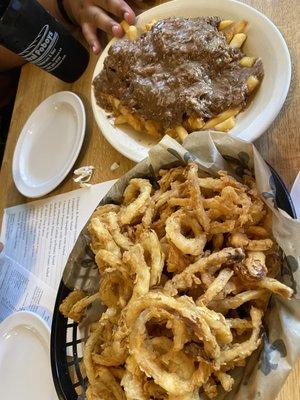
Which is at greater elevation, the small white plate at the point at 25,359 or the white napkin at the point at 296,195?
the white napkin at the point at 296,195

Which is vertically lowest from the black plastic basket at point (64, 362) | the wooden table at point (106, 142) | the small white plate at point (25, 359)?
the small white plate at point (25, 359)

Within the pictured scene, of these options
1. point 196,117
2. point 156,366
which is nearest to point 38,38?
point 196,117

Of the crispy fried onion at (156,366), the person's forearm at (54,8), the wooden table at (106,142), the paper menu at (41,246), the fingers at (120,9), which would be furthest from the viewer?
the person's forearm at (54,8)

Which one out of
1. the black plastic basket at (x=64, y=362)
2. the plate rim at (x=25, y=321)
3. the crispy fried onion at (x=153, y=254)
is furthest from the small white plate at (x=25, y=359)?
the crispy fried onion at (x=153, y=254)

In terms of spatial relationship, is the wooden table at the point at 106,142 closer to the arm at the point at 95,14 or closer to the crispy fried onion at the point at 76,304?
the arm at the point at 95,14

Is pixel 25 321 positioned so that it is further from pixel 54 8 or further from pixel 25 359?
pixel 54 8

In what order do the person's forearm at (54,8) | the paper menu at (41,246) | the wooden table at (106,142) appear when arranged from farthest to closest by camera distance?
1. the person's forearm at (54,8)
2. the paper menu at (41,246)
3. the wooden table at (106,142)

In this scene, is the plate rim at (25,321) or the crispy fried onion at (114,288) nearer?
the crispy fried onion at (114,288)
